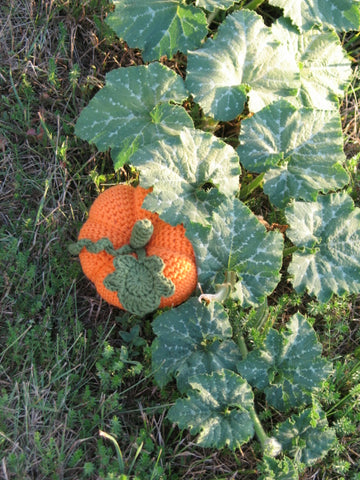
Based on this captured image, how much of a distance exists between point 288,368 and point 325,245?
2.18 feet

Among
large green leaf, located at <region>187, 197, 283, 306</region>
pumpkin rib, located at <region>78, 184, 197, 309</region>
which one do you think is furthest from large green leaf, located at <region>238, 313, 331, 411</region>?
pumpkin rib, located at <region>78, 184, 197, 309</region>

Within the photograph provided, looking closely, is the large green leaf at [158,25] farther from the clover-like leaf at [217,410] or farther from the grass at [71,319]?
the clover-like leaf at [217,410]

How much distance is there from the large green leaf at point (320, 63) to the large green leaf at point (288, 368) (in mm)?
1455

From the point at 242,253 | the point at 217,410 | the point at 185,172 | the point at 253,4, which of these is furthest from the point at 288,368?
the point at 253,4

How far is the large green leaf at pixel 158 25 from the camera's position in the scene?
319 cm

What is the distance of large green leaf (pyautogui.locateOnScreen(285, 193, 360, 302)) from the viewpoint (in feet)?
9.29

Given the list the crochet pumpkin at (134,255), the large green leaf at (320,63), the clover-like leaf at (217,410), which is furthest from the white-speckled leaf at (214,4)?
the clover-like leaf at (217,410)

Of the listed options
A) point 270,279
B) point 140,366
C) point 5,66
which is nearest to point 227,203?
point 270,279

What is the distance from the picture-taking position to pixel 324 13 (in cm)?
332

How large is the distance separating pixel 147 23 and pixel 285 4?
0.81 meters

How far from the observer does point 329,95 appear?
3383mm

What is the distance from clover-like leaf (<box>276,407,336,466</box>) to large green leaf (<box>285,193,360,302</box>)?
59cm

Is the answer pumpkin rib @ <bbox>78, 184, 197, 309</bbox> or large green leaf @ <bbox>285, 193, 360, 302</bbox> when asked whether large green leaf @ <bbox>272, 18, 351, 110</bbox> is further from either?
pumpkin rib @ <bbox>78, 184, 197, 309</bbox>

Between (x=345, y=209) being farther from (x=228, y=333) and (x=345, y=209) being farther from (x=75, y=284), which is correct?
(x=75, y=284)
